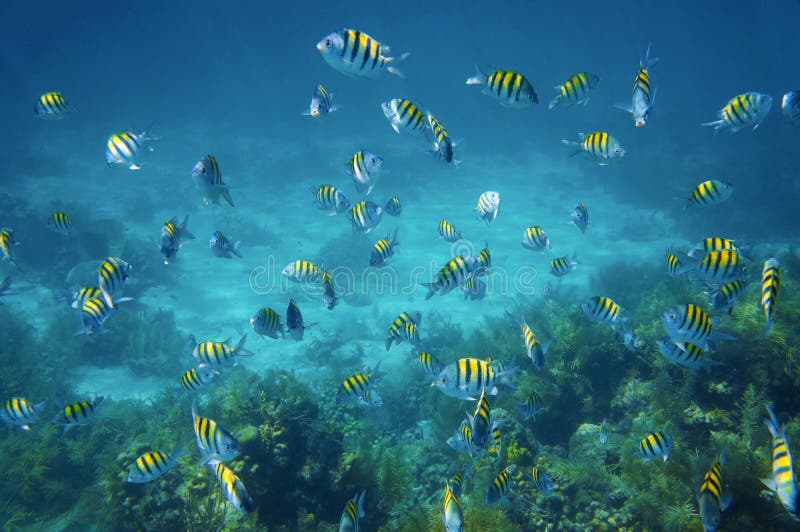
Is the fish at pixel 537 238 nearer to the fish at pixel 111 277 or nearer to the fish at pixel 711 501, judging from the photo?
the fish at pixel 711 501

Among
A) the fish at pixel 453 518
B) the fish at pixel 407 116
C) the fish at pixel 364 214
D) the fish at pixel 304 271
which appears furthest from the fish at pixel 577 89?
the fish at pixel 453 518

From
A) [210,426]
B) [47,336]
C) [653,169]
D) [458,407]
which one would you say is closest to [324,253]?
[47,336]

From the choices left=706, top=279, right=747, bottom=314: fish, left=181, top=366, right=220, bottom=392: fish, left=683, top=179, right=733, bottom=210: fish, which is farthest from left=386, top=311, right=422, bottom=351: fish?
left=683, top=179, right=733, bottom=210: fish

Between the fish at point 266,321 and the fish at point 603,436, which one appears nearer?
the fish at point 266,321

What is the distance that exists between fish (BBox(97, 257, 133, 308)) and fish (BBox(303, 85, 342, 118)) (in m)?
2.99

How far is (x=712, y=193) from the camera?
19.2 ft

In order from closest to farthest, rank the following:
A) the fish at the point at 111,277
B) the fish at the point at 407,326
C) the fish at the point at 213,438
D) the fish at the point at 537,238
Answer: the fish at the point at 213,438 < the fish at the point at 111,277 < the fish at the point at 407,326 < the fish at the point at 537,238

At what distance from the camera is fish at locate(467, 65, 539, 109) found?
4.64m

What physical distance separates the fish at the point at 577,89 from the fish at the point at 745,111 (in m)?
1.56

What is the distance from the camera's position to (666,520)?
14.8 ft

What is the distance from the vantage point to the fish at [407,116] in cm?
464

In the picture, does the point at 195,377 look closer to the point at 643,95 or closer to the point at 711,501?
the point at 711,501

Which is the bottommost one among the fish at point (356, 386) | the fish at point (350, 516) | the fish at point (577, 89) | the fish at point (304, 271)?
the fish at point (350, 516)

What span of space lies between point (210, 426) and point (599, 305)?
5.00 m
